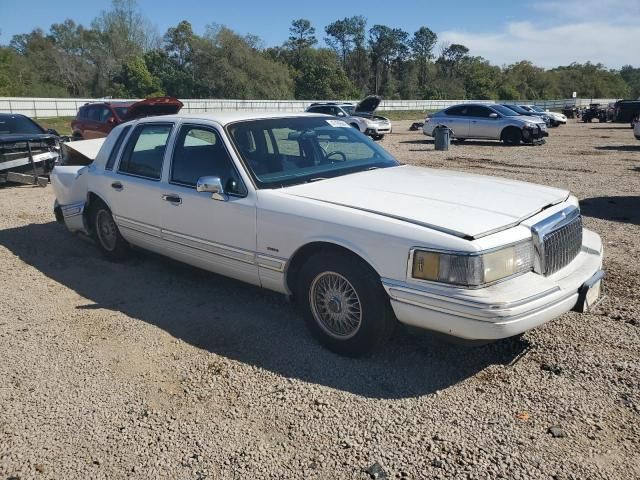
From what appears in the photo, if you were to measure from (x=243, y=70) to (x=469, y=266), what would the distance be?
62.6m

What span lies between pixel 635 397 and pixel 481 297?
3.69 ft

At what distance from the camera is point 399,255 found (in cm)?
312

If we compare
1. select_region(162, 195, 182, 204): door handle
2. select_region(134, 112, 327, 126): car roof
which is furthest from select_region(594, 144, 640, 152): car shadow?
select_region(162, 195, 182, 204): door handle

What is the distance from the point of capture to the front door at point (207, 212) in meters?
3.99

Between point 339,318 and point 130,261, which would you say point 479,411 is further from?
point 130,261

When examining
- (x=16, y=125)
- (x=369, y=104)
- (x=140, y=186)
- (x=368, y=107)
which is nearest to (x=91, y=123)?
(x=16, y=125)

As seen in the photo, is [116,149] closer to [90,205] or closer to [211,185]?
[90,205]

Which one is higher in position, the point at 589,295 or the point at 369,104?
the point at 369,104

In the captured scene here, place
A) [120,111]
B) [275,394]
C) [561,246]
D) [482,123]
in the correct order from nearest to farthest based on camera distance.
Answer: [275,394]
[561,246]
[120,111]
[482,123]

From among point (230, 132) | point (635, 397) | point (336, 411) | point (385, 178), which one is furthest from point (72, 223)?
point (635, 397)

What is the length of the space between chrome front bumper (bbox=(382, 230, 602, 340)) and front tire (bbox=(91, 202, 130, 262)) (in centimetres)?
343

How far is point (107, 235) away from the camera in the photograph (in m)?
5.78

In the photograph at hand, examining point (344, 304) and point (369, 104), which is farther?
point (369, 104)

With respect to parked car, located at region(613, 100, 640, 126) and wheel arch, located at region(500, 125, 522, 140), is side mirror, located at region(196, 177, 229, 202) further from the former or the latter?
parked car, located at region(613, 100, 640, 126)
